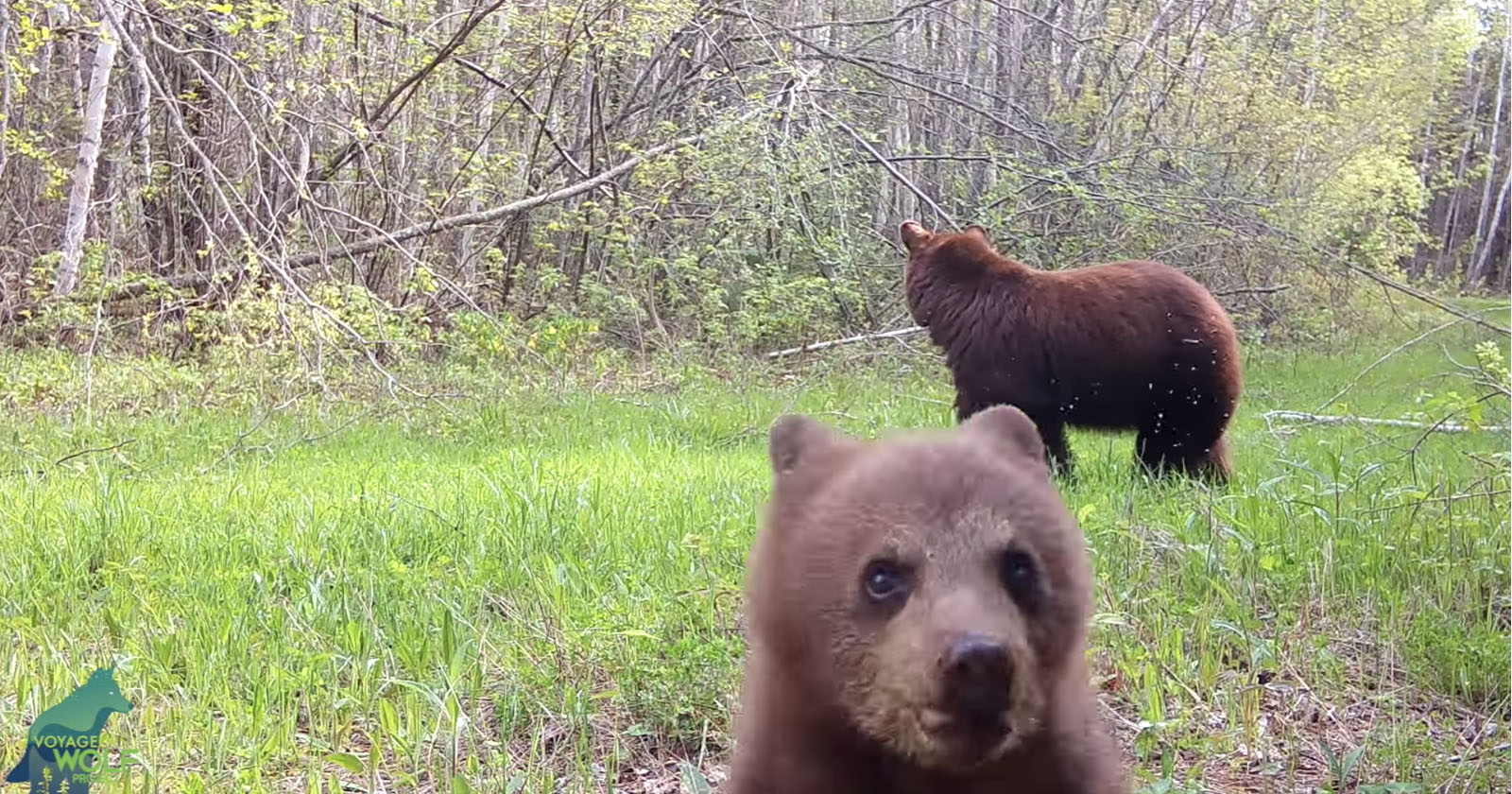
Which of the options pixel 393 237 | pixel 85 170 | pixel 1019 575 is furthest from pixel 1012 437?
pixel 85 170

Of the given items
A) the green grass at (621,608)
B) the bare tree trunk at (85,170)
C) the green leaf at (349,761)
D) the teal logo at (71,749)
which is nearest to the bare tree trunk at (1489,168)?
the green grass at (621,608)

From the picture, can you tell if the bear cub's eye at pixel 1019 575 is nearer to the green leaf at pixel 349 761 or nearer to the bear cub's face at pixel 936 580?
the bear cub's face at pixel 936 580

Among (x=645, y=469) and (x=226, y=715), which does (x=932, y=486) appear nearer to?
(x=226, y=715)

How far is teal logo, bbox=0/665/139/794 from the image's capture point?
7.57 feet

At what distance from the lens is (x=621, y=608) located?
3318 mm

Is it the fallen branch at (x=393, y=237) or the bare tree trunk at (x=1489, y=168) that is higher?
the bare tree trunk at (x=1489, y=168)

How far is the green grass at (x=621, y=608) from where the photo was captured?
281cm

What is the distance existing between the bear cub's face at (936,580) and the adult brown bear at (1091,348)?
383 cm

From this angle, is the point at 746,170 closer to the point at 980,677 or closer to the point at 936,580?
the point at 936,580

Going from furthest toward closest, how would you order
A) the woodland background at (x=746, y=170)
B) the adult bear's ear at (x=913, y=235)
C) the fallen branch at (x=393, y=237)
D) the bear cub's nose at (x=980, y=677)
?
1. the fallen branch at (x=393, y=237)
2. the woodland background at (x=746, y=170)
3. the adult bear's ear at (x=913, y=235)
4. the bear cub's nose at (x=980, y=677)

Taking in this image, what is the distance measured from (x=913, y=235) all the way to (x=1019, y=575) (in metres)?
3.49

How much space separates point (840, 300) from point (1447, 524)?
2140 mm

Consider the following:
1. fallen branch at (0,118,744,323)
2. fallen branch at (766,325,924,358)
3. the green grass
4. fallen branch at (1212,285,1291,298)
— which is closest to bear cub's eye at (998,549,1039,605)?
the green grass

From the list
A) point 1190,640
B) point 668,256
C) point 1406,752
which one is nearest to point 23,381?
point 668,256
